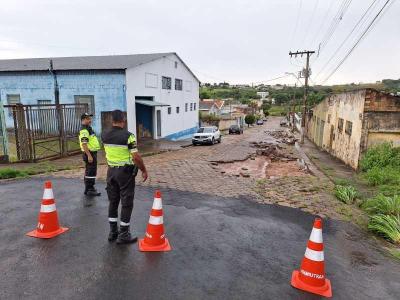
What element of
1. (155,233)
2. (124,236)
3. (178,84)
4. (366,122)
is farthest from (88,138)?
(178,84)

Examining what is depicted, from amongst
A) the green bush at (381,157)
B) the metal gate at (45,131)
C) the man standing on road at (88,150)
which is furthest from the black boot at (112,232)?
the green bush at (381,157)

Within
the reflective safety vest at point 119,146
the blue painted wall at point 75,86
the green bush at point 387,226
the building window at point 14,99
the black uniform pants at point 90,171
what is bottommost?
the green bush at point 387,226

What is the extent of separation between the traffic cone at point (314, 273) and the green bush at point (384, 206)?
3.41 m

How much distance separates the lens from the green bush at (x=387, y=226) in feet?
17.9

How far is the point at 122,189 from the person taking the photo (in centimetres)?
440

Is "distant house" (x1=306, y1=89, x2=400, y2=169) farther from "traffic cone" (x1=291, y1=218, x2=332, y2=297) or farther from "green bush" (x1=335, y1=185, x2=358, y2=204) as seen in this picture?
"traffic cone" (x1=291, y1=218, x2=332, y2=297)

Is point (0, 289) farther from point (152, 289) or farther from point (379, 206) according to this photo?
point (379, 206)

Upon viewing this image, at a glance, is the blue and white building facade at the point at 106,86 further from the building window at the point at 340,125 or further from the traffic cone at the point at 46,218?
the traffic cone at the point at 46,218

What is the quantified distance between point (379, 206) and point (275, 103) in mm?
141535

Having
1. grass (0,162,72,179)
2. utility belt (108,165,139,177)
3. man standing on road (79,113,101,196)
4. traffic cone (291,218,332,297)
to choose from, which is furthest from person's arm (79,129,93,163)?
traffic cone (291,218,332,297)

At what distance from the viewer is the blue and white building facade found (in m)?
19.1

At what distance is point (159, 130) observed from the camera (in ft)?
81.0

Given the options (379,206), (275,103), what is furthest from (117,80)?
(275,103)

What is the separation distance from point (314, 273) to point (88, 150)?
501 centimetres
